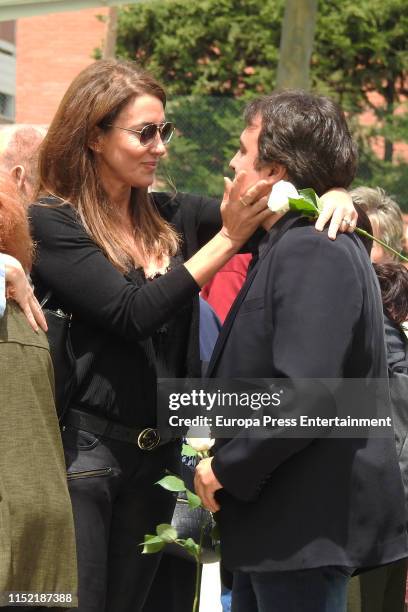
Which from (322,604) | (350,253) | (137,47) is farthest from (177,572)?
(137,47)

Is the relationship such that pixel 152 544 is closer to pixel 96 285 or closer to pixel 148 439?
pixel 148 439

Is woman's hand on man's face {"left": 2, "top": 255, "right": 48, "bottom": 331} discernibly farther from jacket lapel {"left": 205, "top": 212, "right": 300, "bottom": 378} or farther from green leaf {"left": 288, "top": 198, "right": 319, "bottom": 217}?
green leaf {"left": 288, "top": 198, "right": 319, "bottom": 217}

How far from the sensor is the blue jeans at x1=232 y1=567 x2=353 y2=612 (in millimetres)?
2537

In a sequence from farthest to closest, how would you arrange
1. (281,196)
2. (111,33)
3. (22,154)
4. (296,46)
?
(111,33) < (296,46) < (22,154) < (281,196)

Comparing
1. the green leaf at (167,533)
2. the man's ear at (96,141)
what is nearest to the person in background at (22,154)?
the man's ear at (96,141)

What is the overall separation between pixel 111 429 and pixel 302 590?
684mm

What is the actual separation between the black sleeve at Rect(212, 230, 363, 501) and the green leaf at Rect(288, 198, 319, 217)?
0.22 feet

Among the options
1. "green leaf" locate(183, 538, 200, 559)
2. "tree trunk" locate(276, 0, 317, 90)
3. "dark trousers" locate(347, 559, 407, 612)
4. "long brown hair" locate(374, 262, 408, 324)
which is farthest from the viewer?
"tree trunk" locate(276, 0, 317, 90)

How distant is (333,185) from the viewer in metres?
2.76

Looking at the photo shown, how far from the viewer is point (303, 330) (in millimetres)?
2459

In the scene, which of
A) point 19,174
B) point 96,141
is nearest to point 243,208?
point 96,141

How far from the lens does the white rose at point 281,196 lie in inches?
99.6

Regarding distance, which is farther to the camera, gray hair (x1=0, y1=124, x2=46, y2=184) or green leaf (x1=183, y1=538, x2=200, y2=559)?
gray hair (x1=0, y1=124, x2=46, y2=184)

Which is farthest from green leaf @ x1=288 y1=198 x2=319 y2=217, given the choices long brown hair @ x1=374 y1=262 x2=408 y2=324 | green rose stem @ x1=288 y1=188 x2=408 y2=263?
long brown hair @ x1=374 y1=262 x2=408 y2=324
